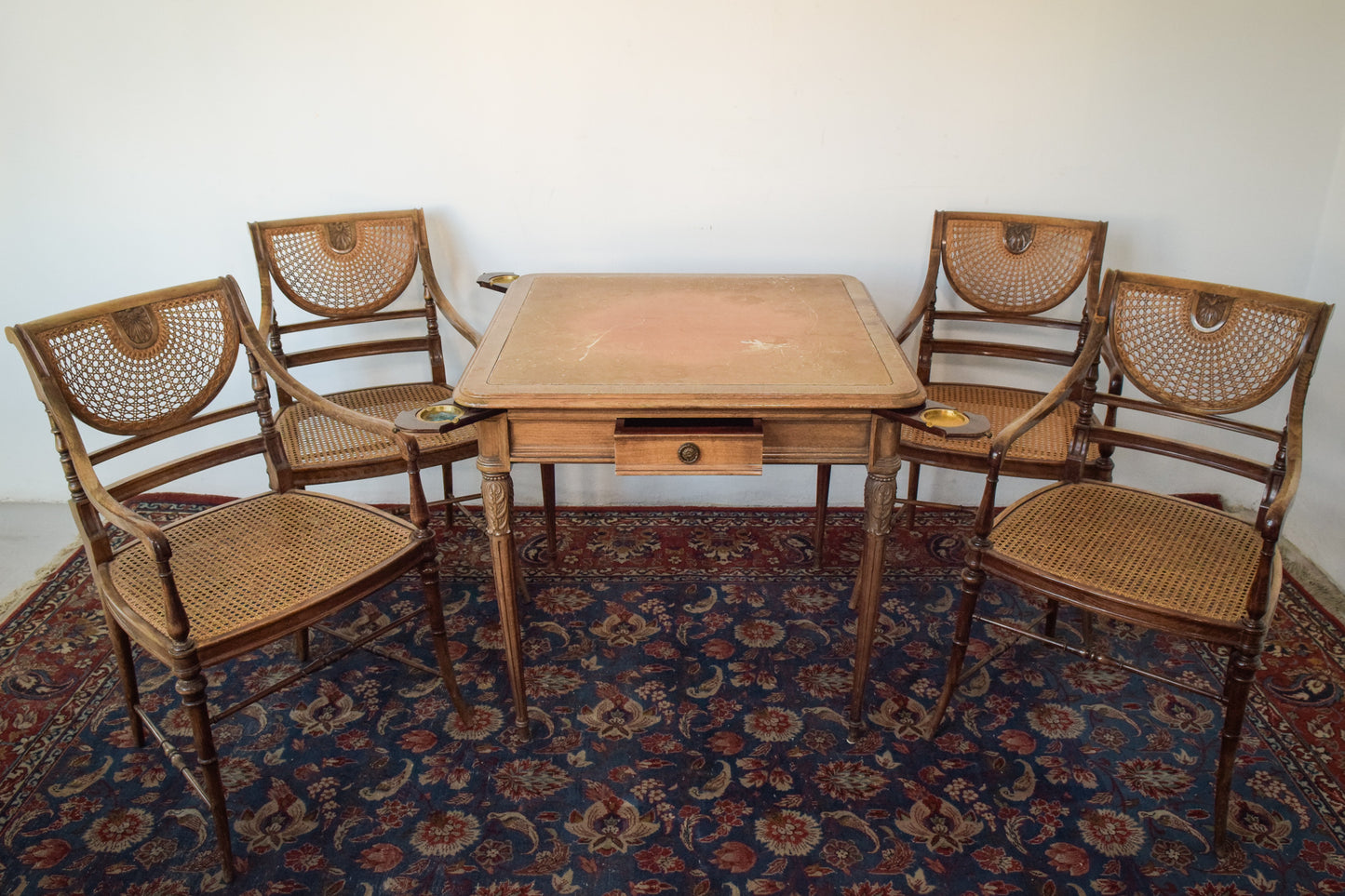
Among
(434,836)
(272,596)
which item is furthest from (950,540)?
(272,596)

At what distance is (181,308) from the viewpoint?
7.61ft

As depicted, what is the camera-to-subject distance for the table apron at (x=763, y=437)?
6.78ft

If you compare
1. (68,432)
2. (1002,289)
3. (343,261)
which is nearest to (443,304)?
(343,261)

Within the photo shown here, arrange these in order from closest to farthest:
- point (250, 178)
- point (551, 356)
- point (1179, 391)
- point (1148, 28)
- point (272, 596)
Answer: point (272, 596) < point (551, 356) < point (1179, 391) < point (1148, 28) < point (250, 178)

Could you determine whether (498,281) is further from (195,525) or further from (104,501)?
(104,501)

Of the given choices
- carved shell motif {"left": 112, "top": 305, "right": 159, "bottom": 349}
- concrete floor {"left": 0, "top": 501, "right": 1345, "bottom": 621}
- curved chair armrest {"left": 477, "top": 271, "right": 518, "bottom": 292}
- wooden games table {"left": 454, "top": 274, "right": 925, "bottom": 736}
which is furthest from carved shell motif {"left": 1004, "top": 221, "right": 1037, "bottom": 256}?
carved shell motif {"left": 112, "top": 305, "right": 159, "bottom": 349}

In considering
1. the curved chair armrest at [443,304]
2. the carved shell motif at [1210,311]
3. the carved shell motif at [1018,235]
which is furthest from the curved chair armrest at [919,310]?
the curved chair armrest at [443,304]

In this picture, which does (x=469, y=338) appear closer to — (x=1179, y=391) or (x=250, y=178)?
(x=250, y=178)

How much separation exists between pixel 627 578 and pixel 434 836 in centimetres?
111

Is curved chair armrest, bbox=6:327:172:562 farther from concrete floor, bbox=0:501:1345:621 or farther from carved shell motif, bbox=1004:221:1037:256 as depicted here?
carved shell motif, bbox=1004:221:1037:256

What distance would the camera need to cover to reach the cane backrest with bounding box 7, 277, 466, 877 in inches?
77.8

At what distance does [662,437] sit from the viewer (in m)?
2.05

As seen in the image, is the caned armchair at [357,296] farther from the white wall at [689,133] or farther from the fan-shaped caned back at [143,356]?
the fan-shaped caned back at [143,356]

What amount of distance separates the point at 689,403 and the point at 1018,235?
59.8 inches
